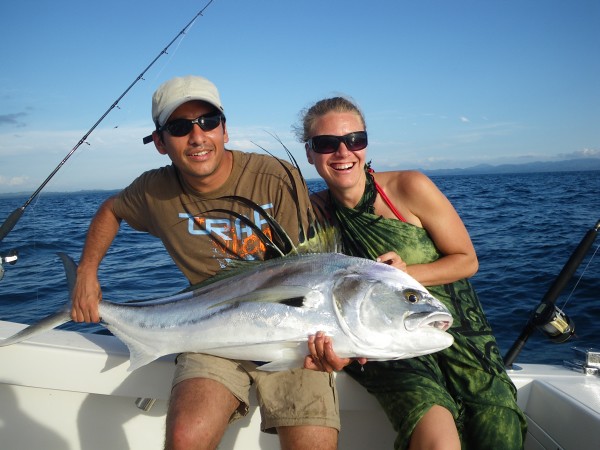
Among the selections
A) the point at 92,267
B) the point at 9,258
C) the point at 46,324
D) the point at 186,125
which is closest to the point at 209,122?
the point at 186,125

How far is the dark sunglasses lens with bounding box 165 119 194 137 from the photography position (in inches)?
104

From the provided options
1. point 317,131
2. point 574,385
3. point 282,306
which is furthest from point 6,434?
point 574,385

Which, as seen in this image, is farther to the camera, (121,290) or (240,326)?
(121,290)

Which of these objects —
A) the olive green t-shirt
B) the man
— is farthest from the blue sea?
the olive green t-shirt

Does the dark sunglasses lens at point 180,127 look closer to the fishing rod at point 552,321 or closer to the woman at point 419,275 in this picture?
the woman at point 419,275

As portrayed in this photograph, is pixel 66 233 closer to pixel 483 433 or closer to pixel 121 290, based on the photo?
pixel 121 290

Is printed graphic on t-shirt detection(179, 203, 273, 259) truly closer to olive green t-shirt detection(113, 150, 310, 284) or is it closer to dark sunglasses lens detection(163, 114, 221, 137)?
olive green t-shirt detection(113, 150, 310, 284)

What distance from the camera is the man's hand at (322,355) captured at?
1.99 m

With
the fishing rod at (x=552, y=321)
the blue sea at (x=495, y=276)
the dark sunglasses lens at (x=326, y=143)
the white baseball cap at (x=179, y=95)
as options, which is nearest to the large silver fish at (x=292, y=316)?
the dark sunglasses lens at (x=326, y=143)

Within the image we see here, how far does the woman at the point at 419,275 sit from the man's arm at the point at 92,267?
126cm

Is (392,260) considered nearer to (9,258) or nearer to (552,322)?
(552,322)

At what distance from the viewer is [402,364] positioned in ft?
7.83

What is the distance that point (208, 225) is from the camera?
2.68 m

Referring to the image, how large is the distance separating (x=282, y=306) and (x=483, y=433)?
113 centimetres
